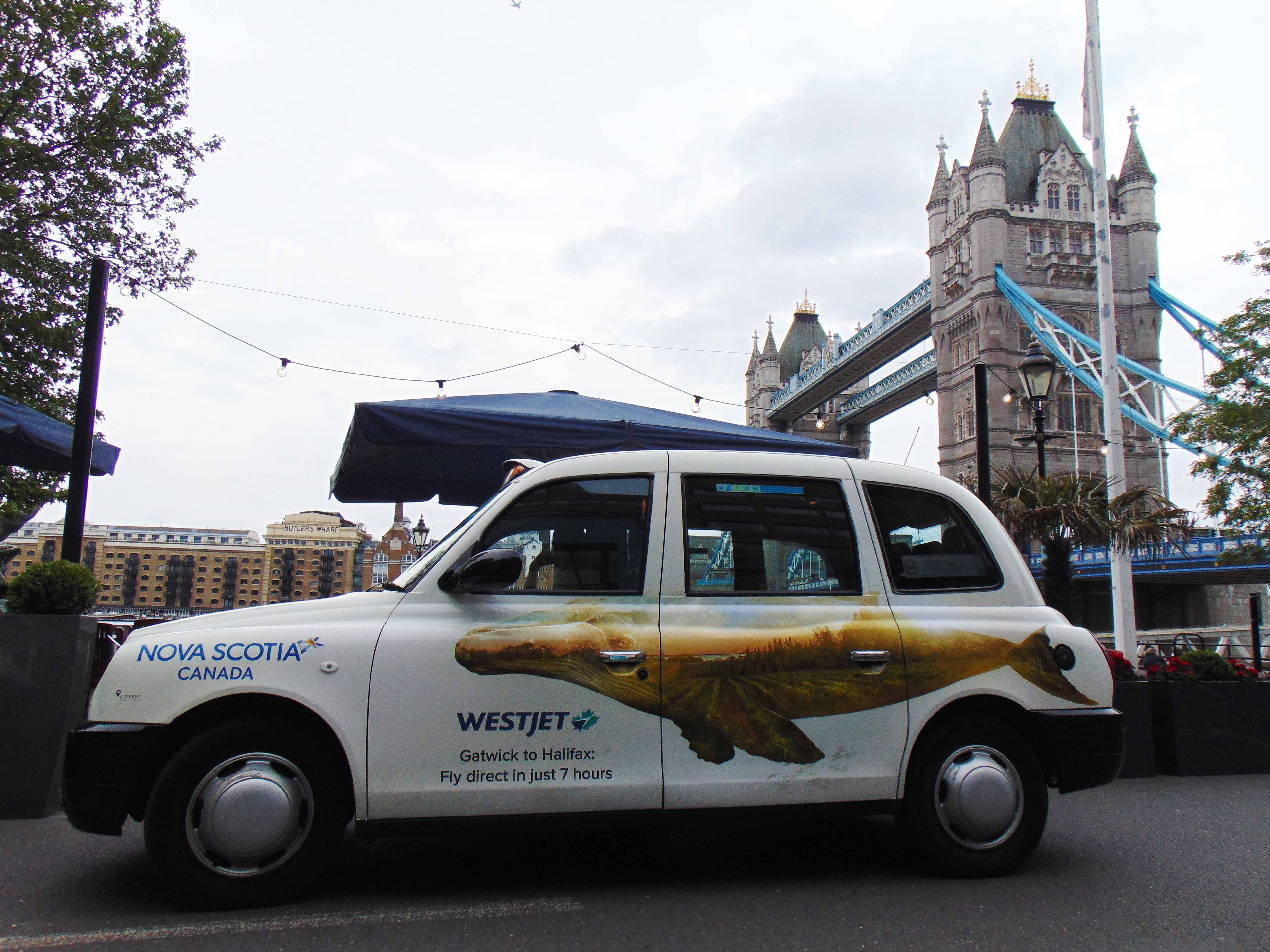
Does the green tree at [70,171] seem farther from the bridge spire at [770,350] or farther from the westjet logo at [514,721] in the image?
the bridge spire at [770,350]

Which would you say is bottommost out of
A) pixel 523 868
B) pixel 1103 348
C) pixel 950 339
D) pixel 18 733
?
pixel 523 868

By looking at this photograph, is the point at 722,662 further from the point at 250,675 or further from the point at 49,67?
the point at 49,67

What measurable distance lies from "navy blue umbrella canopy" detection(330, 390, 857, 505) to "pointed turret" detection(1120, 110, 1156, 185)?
2477 inches

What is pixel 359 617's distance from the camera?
3.41 m

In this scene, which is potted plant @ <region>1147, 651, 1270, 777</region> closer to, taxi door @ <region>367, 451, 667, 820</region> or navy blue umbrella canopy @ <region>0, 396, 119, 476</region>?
taxi door @ <region>367, 451, 667, 820</region>

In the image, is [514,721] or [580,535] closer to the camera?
[514,721]

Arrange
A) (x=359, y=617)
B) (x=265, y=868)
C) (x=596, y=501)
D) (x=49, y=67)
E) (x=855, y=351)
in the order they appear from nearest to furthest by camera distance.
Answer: (x=265, y=868) → (x=359, y=617) → (x=596, y=501) → (x=49, y=67) → (x=855, y=351)

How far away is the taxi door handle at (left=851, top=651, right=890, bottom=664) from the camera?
3598 millimetres

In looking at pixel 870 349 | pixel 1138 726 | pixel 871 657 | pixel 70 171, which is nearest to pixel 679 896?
pixel 871 657

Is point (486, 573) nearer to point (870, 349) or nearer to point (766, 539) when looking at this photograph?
point (766, 539)

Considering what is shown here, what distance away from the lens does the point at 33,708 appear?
443cm

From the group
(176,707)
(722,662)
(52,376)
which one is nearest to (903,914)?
(722,662)

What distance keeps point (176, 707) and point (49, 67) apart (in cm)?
1462

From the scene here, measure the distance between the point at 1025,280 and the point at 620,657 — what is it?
61381 millimetres
